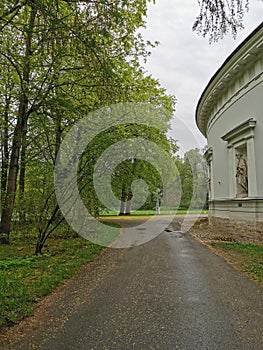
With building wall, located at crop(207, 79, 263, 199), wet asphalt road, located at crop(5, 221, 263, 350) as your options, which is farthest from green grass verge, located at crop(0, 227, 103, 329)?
building wall, located at crop(207, 79, 263, 199)

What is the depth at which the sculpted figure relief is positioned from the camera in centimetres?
1202

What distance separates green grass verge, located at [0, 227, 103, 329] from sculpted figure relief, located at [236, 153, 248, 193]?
276 inches

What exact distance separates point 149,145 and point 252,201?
285 inches

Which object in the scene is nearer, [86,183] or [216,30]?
[216,30]

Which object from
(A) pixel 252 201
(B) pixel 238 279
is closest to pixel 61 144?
(B) pixel 238 279

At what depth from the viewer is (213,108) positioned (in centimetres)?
1691

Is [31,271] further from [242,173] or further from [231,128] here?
[231,128]

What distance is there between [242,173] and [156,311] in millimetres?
9734

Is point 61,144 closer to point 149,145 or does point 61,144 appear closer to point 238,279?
point 238,279

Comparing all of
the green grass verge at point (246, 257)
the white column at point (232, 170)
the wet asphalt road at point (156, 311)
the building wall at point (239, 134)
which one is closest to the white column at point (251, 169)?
the building wall at point (239, 134)

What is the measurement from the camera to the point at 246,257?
24.6 feet

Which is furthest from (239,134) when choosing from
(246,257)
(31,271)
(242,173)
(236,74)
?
(31,271)

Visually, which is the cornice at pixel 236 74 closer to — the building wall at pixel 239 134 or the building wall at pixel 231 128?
the building wall at pixel 239 134

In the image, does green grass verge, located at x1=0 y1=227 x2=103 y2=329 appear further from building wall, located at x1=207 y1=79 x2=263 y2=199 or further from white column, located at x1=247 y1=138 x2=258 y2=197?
building wall, located at x1=207 y1=79 x2=263 y2=199
